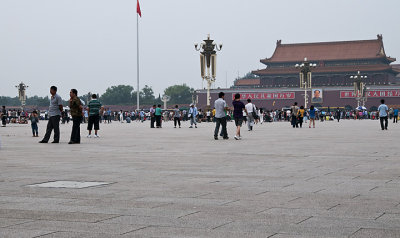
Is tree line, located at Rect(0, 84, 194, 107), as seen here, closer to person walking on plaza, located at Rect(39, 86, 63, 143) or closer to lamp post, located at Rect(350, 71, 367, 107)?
lamp post, located at Rect(350, 71, 367, 107)

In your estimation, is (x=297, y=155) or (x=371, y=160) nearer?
(x=371, y=160)

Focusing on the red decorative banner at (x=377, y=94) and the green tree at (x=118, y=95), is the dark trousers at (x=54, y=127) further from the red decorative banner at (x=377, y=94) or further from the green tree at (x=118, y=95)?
the green tree at (x=118, y=95)

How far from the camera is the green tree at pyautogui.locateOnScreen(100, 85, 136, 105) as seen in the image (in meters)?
117

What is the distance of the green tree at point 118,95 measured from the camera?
116812 millimetres

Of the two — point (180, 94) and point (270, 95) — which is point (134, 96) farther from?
point (270, 95)

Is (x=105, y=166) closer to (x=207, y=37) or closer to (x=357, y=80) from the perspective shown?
(x=207, y=37)

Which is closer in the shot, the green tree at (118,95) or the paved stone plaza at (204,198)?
the paved stone plaza at (204,198)

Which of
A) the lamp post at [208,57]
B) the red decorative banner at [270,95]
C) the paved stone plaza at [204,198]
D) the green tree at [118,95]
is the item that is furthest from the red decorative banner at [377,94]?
the paved stone plaza at [204,198]

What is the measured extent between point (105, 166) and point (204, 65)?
3372 cm

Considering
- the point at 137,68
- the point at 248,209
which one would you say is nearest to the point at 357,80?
the point at 137,68

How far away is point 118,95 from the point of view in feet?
385

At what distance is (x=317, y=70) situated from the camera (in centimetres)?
7269

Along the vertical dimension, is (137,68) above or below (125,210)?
above

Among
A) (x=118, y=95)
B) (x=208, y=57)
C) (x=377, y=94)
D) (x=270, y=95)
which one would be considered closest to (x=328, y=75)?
(x=377, y=94)
